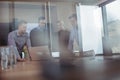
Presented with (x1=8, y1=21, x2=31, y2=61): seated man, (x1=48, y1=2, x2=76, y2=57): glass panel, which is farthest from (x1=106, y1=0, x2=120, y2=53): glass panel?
(x1=8, y1=21, x2=31, y2=61): seated man

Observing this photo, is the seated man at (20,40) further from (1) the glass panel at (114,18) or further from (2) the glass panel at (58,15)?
(1) the glass panel at (114,18)

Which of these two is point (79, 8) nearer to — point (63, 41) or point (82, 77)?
point (63, 41)

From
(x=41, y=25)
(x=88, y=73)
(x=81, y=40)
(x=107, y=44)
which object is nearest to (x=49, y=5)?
(x=41, y=25)

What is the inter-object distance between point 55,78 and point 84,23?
76 cm

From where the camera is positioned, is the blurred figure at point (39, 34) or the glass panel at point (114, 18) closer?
A: the glass panel at point (114, 18)

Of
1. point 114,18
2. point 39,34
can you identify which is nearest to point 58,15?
point 39,34

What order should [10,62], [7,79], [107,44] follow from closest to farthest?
[7,79], [10,62], [107,44]

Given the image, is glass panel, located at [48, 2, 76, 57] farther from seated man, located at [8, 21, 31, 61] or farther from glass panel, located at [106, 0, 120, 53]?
glass panel, located at [106, 0, 120, 53]

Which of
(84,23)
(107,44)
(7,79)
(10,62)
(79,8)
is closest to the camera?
(7,79)

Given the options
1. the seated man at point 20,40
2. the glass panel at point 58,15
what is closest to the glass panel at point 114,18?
the glass panel at point 58,15

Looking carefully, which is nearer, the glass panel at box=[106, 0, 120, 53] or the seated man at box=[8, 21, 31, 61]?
the glass panel at box=[106, 0, 120, 53]

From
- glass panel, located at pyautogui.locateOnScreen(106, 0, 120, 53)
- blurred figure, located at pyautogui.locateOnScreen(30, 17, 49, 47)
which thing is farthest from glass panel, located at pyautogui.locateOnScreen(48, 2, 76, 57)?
glass panel, located at pyautogui.locateOnScreen(106, 0, 120, 53)

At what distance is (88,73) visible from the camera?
292 millimetres

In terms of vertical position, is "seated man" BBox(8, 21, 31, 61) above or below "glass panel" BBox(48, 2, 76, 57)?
below
